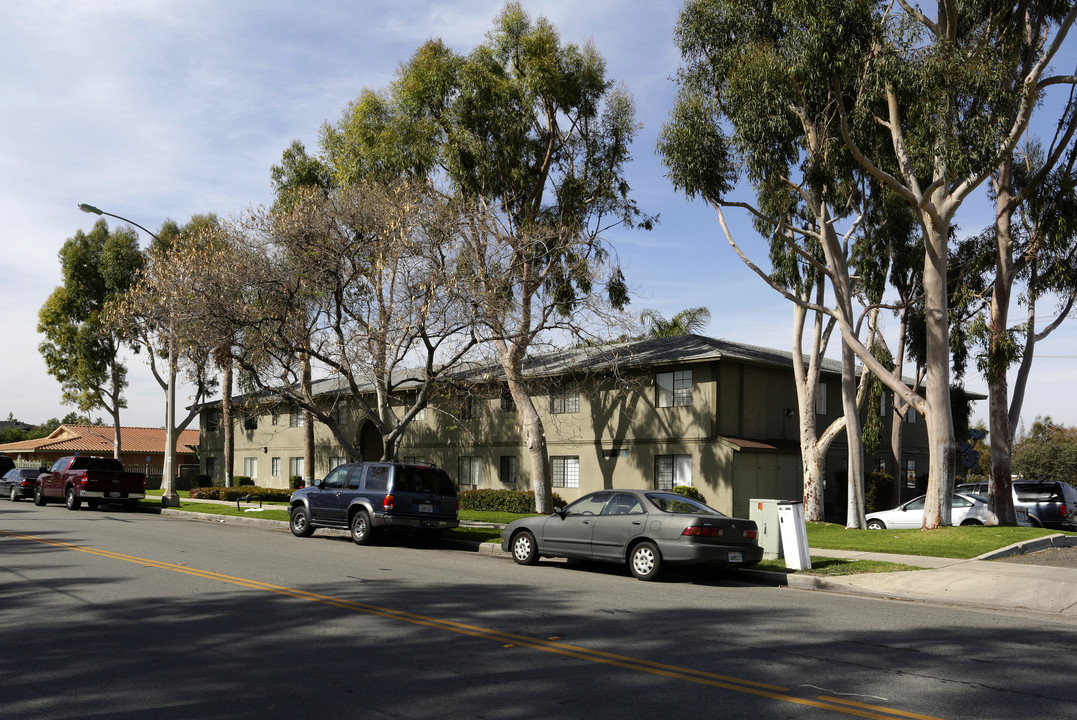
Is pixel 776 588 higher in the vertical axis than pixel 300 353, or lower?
lower

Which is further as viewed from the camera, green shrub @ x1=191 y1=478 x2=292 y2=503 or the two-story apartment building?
green shrub @ x1=191 y1=478 x2=292 y2=503

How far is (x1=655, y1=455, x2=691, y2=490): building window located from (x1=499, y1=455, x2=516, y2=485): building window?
638 cm

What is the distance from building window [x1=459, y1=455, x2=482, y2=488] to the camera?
35.0m

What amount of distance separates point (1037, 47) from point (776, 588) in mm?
16200

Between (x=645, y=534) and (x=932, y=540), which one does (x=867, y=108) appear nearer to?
(x=932, y=540)

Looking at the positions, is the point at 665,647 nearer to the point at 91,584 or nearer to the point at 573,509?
the point at 573,509

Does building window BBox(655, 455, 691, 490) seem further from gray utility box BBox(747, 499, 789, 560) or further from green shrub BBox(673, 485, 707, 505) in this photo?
gray utility box BBox(747, 499, 789, 560)

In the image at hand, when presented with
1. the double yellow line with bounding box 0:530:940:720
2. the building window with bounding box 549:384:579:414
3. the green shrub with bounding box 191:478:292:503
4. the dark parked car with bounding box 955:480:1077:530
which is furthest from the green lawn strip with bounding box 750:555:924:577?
the green shrub with bounding box 191:478:292:503

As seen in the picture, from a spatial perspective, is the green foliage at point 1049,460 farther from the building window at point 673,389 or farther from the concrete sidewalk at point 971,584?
the concrete sidewalk at point 971,584

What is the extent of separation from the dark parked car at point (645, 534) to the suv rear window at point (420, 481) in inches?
163

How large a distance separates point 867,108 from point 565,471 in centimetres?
1683

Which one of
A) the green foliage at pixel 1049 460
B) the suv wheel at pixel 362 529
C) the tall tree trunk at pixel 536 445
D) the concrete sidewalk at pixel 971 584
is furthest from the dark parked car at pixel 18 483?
the green foliage at pixel 1049 460

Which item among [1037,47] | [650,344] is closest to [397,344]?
[650,344]

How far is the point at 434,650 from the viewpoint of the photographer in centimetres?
777
